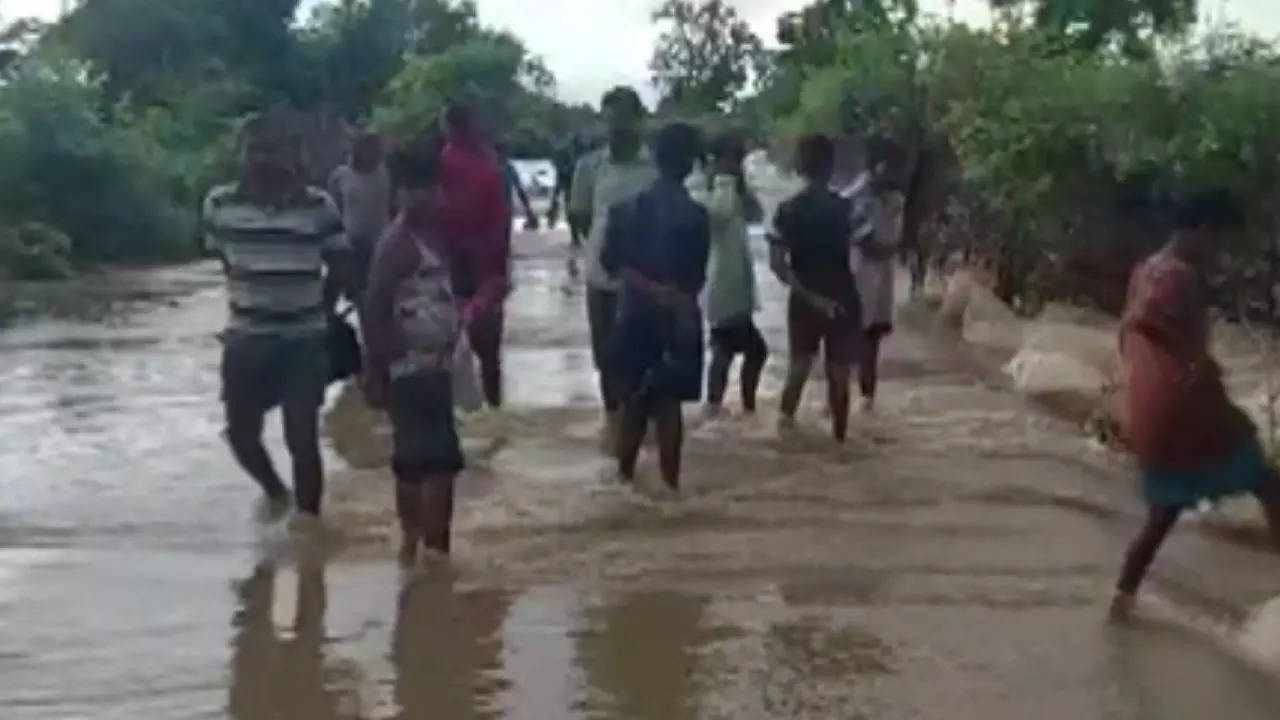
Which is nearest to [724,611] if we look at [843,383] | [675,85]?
[843,383]

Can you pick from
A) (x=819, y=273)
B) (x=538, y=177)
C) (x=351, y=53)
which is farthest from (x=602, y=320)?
(x=351, y=53)

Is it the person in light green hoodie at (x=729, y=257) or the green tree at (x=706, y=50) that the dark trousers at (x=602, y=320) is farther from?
the green tree at (x=706, y=50)

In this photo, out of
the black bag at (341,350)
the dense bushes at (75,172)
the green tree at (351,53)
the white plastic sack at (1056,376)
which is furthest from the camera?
the green tree at (351,53)

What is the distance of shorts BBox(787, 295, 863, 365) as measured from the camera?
11352 mm

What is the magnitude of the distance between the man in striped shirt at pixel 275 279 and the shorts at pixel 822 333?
308cm

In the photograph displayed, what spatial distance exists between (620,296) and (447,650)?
2.96m

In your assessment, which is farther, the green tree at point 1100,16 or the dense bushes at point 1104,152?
the green tree at point 1100,16

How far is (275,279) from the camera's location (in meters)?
8.72

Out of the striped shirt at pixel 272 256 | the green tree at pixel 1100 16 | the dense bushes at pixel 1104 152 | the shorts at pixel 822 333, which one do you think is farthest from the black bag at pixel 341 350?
the green tree at pixel 1100 16

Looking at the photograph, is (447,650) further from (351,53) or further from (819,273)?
(351,53)

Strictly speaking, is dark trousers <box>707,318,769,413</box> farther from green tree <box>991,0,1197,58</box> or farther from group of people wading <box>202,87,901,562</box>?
green tree <box>991,0,1197,58</box>

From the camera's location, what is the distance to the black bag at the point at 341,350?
9023mm

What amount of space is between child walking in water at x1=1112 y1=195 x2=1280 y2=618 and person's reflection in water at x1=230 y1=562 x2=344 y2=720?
264cm

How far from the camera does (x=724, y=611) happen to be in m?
7.82
